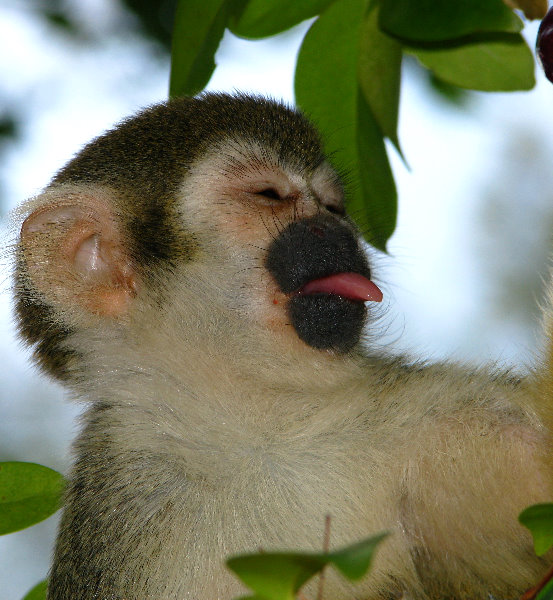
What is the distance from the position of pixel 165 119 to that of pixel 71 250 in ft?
2.19

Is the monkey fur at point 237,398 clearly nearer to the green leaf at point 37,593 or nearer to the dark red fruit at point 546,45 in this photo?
the green leaf at point 37,593

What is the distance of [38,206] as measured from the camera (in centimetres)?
276

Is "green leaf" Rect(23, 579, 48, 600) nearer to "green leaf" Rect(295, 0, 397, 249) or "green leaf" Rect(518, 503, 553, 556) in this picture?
"green leaf" Rect(518, 503, 553, 556)

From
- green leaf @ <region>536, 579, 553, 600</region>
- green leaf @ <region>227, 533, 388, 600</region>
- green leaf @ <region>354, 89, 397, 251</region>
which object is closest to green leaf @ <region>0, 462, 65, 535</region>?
green leaf @ <region>227, 533, 388, 600</region>

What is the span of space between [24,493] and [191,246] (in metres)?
1.09

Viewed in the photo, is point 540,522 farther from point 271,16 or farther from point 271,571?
point 271,16

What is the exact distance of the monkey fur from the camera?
2.39m

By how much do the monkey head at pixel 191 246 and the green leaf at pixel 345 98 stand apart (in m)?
0.19

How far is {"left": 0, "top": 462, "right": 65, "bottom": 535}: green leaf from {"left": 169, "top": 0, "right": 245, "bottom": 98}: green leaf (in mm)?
1287

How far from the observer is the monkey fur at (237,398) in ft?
7.84

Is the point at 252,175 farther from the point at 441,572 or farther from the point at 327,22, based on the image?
the point at 441,572

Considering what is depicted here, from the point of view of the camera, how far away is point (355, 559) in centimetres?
100

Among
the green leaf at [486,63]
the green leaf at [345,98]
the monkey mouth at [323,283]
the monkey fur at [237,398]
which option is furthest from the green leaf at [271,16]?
the monkey mouth at [323,283]

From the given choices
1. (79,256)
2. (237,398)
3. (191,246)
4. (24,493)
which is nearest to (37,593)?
(24,493)
